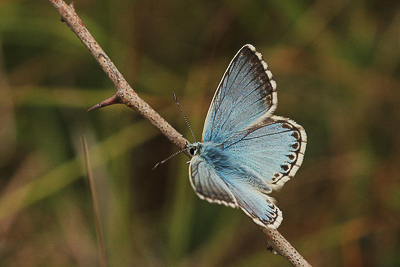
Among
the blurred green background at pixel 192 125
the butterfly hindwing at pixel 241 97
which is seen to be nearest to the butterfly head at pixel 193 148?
the butterfly hindwing at pixel 241 97

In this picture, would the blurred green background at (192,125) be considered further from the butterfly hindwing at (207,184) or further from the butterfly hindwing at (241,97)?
the butterfly hindwing at (207,184)

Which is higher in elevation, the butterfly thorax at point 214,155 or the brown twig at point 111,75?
the brown twig at point 111,75

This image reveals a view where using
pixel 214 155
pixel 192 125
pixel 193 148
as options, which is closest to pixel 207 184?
pixel 193 148

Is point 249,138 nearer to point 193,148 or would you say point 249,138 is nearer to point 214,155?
point 214,155

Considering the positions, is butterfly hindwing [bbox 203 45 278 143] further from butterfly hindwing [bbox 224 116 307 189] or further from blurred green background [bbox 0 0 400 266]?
blurred green background [bbox 0 0 400 266]

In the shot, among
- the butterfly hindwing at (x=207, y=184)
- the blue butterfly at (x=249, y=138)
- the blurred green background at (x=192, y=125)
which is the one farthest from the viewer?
the blurred green background at (x=192, y=125)
